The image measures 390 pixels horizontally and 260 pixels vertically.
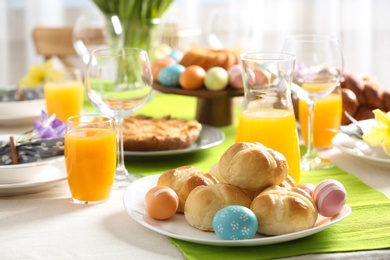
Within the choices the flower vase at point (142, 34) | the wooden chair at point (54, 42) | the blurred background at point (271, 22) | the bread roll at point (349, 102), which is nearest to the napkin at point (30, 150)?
the bread roll at point (349, 102)

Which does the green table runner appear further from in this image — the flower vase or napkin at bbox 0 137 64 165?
the flower vase

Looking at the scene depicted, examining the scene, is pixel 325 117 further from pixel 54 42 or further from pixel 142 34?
pixel 54 42

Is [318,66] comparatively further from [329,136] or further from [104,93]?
[104,93]

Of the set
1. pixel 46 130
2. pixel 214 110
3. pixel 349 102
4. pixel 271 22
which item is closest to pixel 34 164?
pixel 46 130

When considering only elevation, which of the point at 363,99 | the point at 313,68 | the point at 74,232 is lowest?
the point at 74,232

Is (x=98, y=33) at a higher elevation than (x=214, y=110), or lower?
higher

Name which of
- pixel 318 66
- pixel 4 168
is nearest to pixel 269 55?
pixel 318 66
